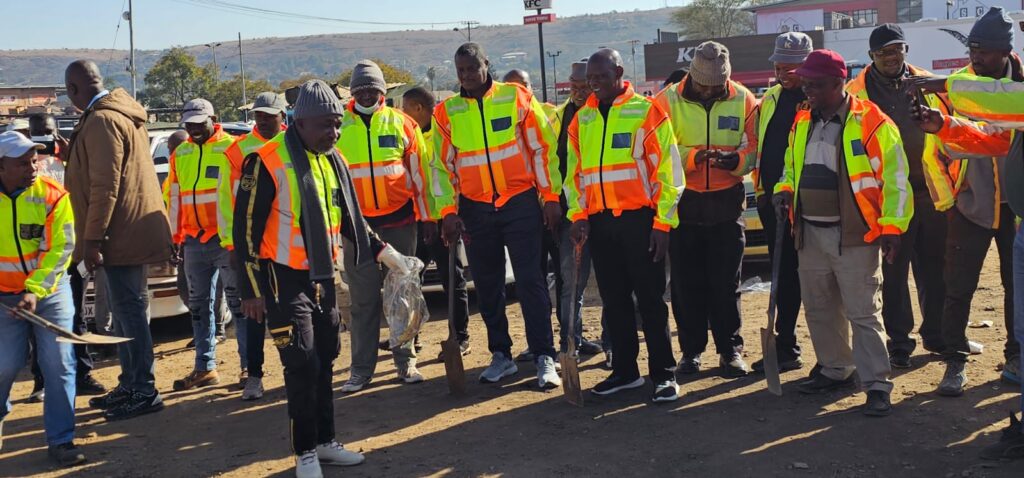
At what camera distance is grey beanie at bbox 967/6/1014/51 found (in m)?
5.80

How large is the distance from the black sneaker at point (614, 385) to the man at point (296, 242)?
6.44ft

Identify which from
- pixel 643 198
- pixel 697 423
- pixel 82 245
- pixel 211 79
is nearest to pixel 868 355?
pixel 697 423

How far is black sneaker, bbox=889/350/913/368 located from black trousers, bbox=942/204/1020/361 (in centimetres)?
40

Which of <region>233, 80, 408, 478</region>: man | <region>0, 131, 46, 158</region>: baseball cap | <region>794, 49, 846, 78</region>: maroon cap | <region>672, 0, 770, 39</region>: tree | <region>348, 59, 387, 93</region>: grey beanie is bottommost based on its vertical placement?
<region>233, 80, 408, 478</region>: man

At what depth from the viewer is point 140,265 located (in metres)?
7.01

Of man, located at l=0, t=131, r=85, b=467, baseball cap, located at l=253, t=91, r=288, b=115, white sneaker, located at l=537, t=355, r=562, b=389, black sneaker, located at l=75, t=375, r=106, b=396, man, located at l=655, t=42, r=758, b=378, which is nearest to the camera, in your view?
man, located at l=0, t=131, r=85, b=467

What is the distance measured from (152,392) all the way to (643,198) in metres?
3.43

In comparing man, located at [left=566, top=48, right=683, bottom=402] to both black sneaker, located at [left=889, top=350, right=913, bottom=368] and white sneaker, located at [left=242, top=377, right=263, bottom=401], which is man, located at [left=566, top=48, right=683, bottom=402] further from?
white sneaker, located at [left=242, top=377, right=263, bottom=401]

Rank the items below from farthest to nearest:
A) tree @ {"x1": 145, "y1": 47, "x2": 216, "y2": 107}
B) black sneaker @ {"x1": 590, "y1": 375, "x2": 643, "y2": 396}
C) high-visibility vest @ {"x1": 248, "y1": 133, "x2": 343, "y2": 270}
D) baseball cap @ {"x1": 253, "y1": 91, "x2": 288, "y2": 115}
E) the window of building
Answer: the window of building → tree @ {"x1": 145, "y1": 47, "x2": 216, "y2": 107} → baseball cap @ {"x1": 253, "y1": 91, "x2": 288, "y2": 115} → black sneaker @ {"x1": 590, "y1": 375, "x2": 643, "y2": 396} → high-visibility vest @ {"x1": 248, "y1": 133, "x2": 343, "y2": 270}

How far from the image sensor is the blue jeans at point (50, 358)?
234 inches

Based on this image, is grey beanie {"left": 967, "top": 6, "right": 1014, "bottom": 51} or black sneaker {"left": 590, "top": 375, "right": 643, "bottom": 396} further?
black sneaker {"left": 590, "top": 375, "right": 643, "bottom": 396}

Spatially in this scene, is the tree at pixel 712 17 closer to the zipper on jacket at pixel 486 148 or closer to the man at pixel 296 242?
the zipper on jacket at pixel 486 148

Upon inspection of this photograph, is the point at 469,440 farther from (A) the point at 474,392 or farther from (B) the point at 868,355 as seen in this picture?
(B) the point at 868,355

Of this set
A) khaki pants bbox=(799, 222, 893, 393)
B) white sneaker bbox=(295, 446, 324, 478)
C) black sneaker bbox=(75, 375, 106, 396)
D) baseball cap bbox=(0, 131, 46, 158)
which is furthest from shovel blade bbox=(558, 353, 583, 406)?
black sneaker bbox=(75, 375, 106, 396)
